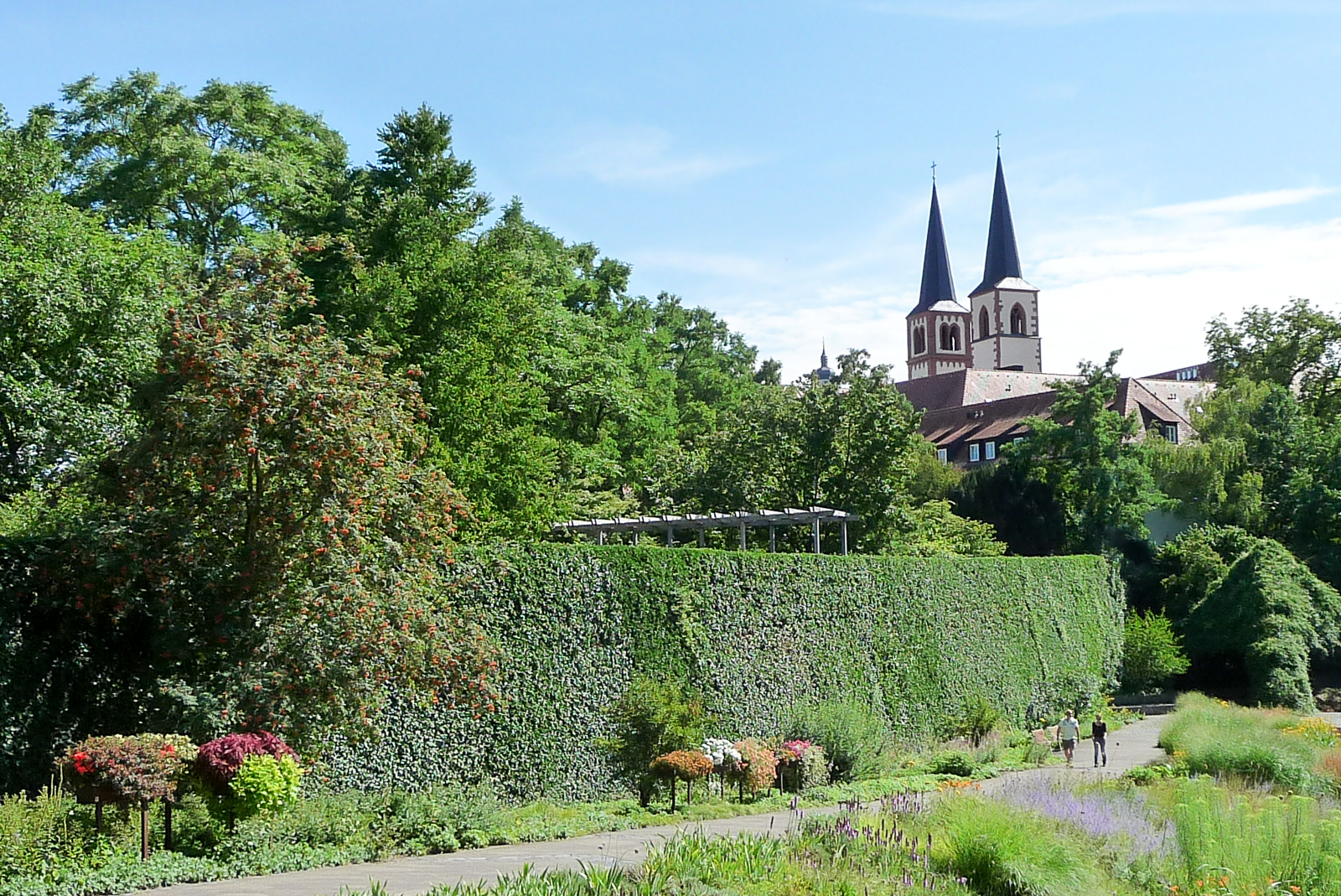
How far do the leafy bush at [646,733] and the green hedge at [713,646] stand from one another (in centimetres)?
75

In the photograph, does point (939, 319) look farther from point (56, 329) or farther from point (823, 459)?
point (56, 329)

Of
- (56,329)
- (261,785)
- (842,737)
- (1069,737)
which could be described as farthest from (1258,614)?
(261,785)

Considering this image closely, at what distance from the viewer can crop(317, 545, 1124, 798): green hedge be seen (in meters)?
14.1

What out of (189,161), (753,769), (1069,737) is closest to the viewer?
(753,769)

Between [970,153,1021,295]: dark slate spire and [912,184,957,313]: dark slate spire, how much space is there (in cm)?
541

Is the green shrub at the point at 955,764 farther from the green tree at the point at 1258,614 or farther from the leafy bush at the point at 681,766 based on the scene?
the green tree at the point at 1258,614

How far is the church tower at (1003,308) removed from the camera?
10519 centimetres

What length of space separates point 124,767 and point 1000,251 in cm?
10367

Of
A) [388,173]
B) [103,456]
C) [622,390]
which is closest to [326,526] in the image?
[103,456]

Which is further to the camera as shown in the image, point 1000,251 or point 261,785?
point 1000,251

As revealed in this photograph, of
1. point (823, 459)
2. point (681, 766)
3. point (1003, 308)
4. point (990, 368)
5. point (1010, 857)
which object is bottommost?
point (681, 766)

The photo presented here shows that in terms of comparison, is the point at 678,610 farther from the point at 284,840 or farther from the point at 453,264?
the point at 453,264

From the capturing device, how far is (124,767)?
9.14m

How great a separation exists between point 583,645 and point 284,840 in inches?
226
